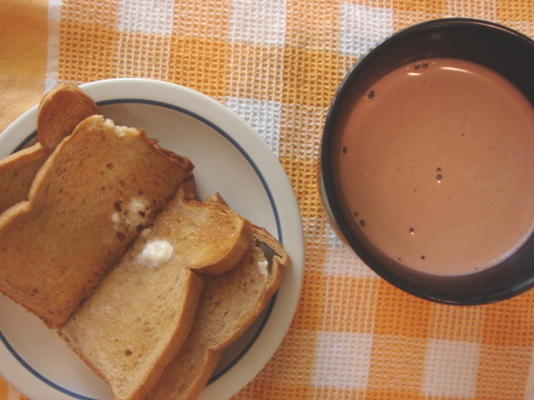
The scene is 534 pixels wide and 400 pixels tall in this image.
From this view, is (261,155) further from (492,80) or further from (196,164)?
(492,80)

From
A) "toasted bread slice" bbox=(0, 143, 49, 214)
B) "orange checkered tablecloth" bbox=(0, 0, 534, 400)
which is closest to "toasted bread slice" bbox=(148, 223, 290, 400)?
"orange checkered tablecloth" bbox=(0, 0, 534, 400)

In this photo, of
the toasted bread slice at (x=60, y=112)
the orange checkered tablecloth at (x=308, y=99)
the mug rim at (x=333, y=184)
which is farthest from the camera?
the orange checkered tablecloth at (x=308, y=99)

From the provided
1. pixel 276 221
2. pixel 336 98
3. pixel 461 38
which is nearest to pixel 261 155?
pixel 276 221

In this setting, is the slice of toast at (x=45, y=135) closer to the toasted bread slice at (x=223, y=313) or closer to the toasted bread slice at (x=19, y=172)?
the toasted bread slice at (x=19, y=172)

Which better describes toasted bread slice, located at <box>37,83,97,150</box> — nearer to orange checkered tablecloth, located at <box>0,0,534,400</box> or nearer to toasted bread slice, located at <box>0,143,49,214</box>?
toasted bread slice, located at <box>0,143,49,214</box>

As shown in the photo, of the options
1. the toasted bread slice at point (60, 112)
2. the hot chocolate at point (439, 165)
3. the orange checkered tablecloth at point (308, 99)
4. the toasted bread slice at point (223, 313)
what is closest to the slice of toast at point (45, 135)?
the toasted bread slice at point (60, 112)
